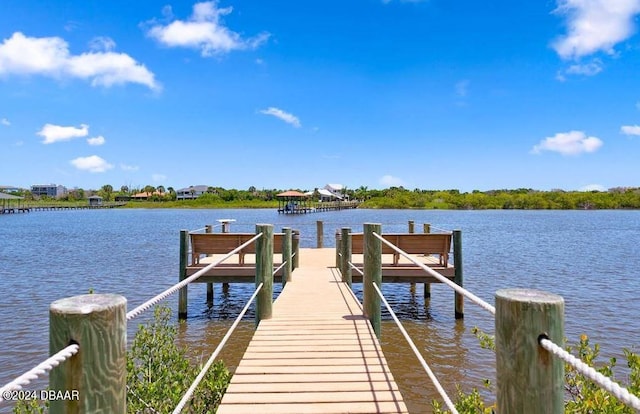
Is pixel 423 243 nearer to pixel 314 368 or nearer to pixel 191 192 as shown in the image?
Result: pixel 314 368

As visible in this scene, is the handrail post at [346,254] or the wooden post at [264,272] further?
the handrail post at [346,254]

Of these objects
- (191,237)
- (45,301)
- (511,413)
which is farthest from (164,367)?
(45,301)

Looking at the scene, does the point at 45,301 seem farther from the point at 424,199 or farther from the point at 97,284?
the point at 424,199

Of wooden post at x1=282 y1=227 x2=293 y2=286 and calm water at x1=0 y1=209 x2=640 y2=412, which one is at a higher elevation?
wooden post at x1=282 y1=227 x2=293 y2=286

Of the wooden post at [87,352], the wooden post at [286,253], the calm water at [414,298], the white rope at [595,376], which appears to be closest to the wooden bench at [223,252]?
the wooden post at [286,253]

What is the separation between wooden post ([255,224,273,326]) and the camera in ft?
17.8

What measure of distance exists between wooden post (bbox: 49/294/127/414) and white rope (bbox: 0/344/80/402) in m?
0.04

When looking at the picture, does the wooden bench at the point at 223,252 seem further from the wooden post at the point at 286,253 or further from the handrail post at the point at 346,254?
the handrail post at the point at 346,254

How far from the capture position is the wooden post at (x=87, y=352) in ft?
4.89

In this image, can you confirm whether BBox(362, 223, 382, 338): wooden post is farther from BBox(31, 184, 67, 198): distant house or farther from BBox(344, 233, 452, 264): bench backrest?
BBox(31, 184, 67, 198): distant house

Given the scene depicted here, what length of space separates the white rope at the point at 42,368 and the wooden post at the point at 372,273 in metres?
3.99

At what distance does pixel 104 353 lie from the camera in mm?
1540

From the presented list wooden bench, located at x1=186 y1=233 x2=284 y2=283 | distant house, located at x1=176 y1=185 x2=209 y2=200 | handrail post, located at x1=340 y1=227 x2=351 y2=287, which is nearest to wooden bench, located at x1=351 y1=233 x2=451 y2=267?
handrail post, located at x1=340 y1=227 x2=351 y2=287

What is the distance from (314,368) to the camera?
147 inches
